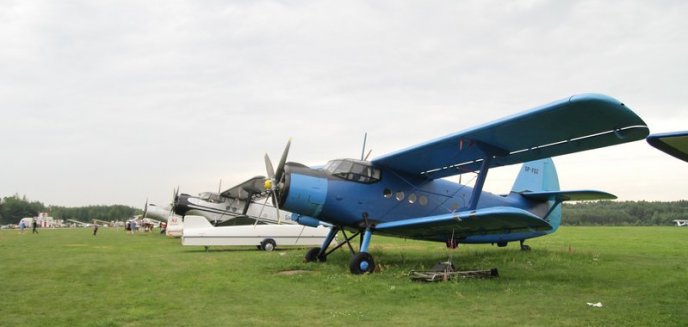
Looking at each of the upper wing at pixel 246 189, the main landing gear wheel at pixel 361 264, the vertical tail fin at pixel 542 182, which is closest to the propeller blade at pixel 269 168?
the main landing gear wheel at pixel 361 264

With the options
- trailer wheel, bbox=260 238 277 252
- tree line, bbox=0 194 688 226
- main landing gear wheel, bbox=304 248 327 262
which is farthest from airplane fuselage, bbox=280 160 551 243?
tree line, bbox=0 194 688 226

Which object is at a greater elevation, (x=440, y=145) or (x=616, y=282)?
(x=440, y=145)

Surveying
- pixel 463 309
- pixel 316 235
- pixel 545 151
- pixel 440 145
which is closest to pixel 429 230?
pixel 440 145

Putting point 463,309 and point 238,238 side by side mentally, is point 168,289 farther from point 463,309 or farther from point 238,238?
point 238,238

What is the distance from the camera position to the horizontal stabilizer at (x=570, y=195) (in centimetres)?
1307

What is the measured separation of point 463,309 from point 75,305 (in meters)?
5.83

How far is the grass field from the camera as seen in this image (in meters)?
6.31

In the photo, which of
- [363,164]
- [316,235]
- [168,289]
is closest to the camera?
[168,289]

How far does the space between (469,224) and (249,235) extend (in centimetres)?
1072

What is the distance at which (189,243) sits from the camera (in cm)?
1842

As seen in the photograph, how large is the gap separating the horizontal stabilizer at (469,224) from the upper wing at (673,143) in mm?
4012

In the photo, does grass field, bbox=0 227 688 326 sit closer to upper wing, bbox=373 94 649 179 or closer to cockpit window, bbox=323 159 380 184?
cockpit window, bbox=323 159 380 184

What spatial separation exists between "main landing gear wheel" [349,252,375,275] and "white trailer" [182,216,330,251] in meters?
8.04

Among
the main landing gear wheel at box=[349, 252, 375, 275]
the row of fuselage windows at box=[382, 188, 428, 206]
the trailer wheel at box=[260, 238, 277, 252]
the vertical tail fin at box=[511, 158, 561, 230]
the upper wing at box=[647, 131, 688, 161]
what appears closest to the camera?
the upper wing at box=[647, 131, 688, 161]
